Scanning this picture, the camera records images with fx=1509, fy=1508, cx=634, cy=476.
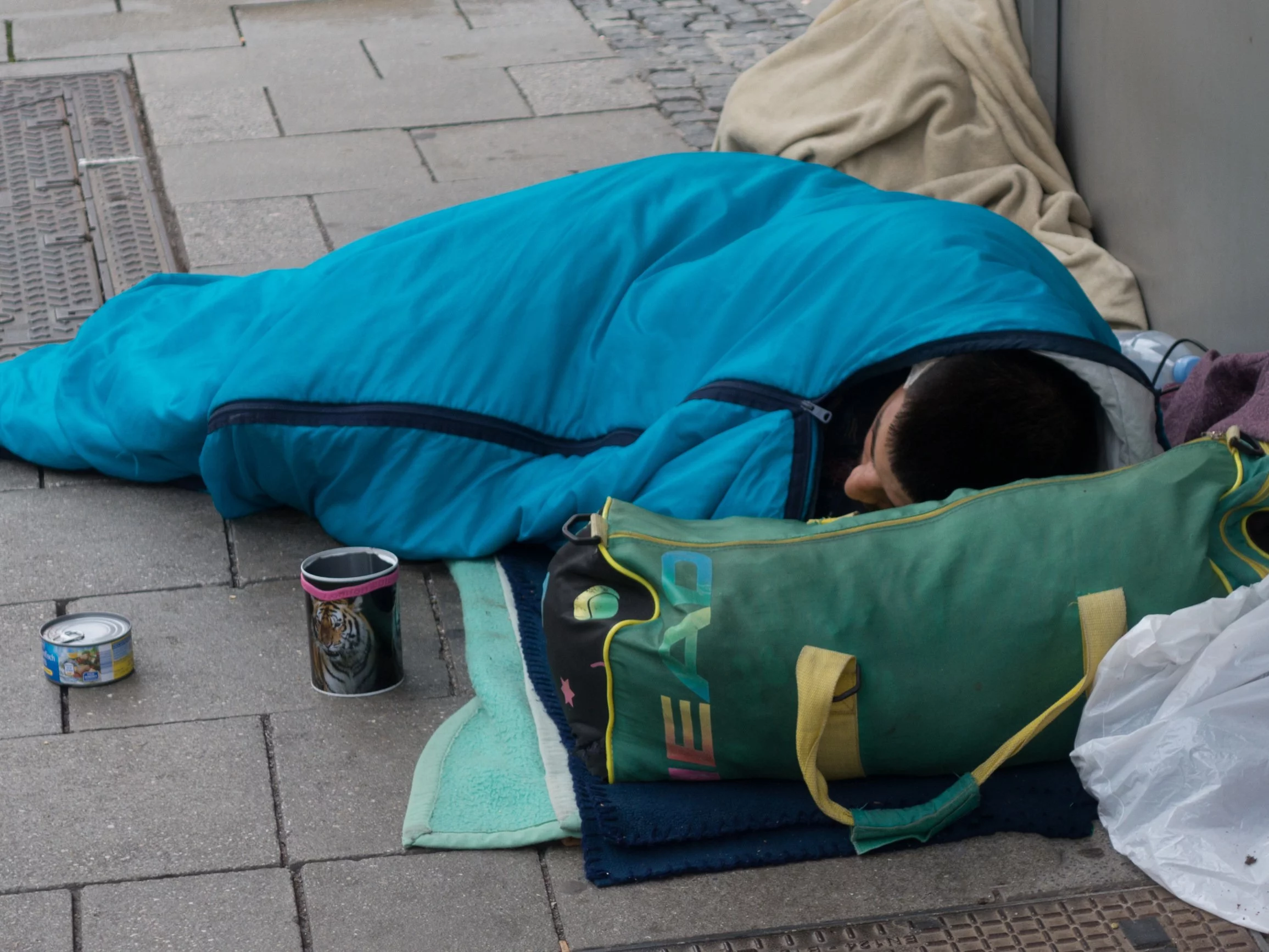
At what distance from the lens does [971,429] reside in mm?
2234

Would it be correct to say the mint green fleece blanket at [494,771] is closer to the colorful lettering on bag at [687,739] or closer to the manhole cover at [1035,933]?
the colorful lettering on bag at [687,739]

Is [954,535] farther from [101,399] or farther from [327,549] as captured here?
[101,399]

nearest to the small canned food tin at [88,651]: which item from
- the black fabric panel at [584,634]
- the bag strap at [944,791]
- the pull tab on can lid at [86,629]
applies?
the pull tab on can lid at [86,629]

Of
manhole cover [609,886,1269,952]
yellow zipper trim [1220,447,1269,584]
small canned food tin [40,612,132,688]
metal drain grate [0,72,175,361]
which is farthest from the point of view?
metal drain grate [0,72,175,361]

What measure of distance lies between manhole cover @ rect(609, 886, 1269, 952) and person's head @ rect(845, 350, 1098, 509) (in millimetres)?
622

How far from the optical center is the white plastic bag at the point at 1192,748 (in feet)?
6.59

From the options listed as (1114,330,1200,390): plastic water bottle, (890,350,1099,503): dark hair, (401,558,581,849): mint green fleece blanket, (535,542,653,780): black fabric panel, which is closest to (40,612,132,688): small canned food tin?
(401,558,581,849): mint green fleece blanket

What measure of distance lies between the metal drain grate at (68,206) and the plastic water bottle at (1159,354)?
7.96 ft

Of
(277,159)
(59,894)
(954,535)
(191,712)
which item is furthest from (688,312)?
(277,159)

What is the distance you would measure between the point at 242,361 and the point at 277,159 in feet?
6.82

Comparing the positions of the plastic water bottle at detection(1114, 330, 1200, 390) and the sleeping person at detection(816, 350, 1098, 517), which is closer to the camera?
the sleeping person at detection(816, 350, 1098, 517)

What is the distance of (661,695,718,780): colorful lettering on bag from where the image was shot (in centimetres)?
212

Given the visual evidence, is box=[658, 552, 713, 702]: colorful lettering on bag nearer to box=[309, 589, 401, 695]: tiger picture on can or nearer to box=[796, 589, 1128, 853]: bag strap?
box=[796, 589, 1128, 853]: bag strap

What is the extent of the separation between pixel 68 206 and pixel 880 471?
3.00 metres
